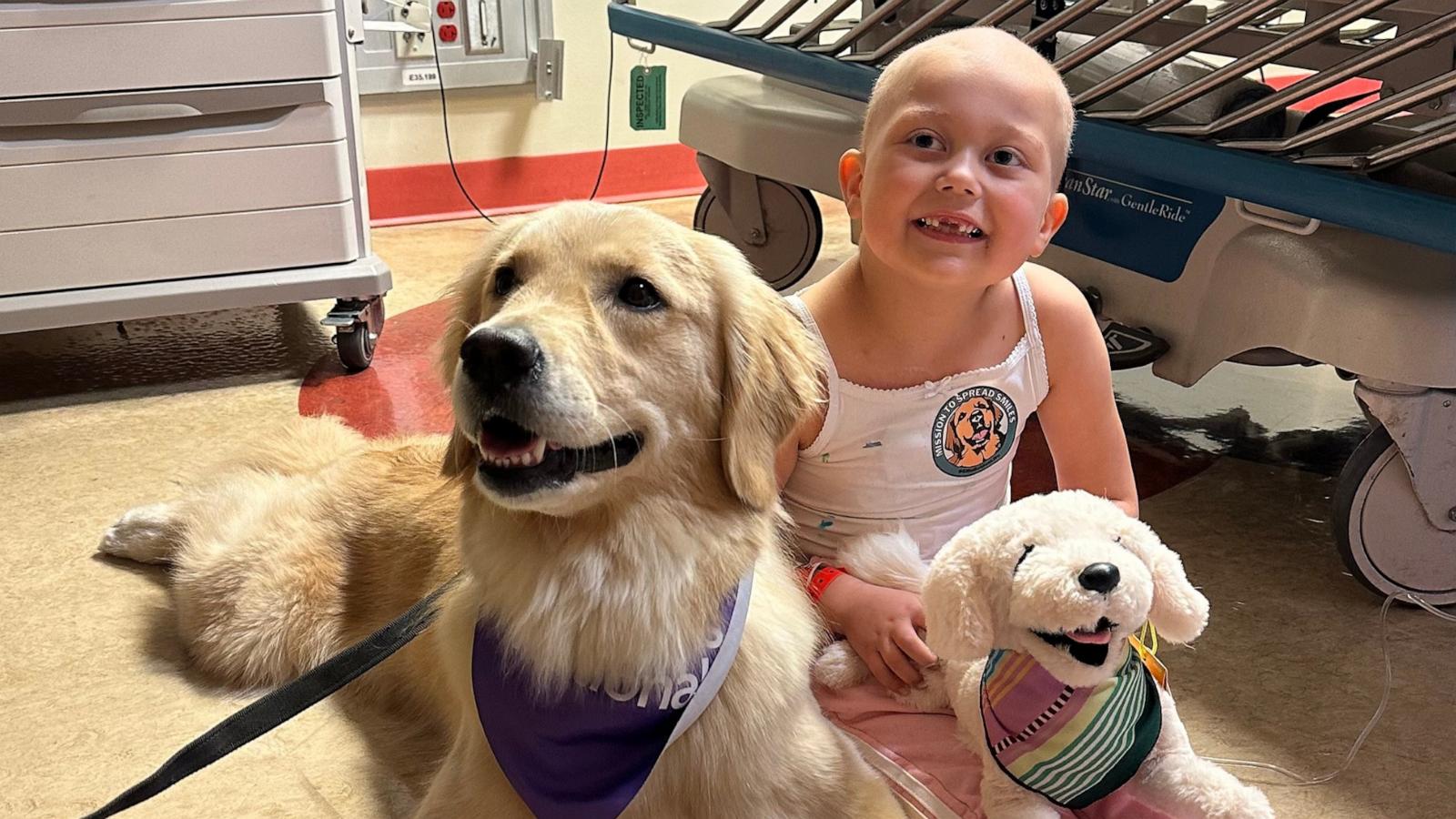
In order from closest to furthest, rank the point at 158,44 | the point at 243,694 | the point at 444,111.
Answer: the point at 243,694 → the point at 158,44 → the point at 444,111

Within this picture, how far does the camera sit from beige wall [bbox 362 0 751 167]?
349cm

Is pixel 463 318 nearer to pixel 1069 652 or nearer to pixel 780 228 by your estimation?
pixel 1069 652

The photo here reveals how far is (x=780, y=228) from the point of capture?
278cm

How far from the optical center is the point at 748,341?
1.07m

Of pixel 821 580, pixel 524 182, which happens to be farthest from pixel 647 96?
pixel 821 580

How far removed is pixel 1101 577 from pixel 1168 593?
0.09m

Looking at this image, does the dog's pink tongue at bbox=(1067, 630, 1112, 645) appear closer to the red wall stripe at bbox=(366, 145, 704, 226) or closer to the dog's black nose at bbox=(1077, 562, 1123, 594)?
the dog's black nose at bbox=(1077, 562, 1123, 594)

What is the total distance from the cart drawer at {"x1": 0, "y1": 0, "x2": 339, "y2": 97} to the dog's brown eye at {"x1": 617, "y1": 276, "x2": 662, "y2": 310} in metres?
1.50

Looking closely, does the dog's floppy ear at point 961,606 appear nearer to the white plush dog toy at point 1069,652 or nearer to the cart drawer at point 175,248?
the white plush dog toy at point 1069,652

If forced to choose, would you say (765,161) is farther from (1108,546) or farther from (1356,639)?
(1108,546)

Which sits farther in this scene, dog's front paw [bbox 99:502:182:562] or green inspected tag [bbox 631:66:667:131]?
green inspected tag [bbox 631:66:667:131]

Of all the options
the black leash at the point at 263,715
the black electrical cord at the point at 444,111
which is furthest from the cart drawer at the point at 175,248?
the black leash at the point at 263,715

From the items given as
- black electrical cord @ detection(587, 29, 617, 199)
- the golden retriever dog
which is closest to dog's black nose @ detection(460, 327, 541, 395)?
the golden retriever dog

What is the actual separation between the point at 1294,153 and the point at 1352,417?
0.99m
